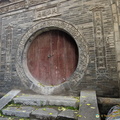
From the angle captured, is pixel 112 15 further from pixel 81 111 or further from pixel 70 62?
pixel 81 111

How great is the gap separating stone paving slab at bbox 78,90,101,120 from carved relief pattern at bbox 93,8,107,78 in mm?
701

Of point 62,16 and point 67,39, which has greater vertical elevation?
point 62,16

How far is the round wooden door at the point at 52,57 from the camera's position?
401cm

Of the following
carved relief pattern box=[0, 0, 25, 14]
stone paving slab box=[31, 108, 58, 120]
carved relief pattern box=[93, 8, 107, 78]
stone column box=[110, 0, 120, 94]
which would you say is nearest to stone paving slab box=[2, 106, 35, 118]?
stone paving slab box=[31, 108, 58, 120]

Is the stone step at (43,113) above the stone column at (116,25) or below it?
below

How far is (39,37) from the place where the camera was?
4.56 metres

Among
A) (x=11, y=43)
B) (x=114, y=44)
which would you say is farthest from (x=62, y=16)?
(x=11, y=43)

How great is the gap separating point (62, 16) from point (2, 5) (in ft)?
10.5

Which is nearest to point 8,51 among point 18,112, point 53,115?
point 18,112

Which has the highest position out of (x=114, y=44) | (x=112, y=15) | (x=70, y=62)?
(x=112, y=15)

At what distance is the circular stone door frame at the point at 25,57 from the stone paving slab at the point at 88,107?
59 cm

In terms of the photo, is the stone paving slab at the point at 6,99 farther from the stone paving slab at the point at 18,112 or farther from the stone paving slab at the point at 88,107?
the stone paving slab at the point at 88,107

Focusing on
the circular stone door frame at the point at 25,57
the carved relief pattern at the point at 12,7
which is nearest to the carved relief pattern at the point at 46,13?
the circular stone door frame at the point at 25,57

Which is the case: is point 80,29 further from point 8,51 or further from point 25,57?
point 8,51
